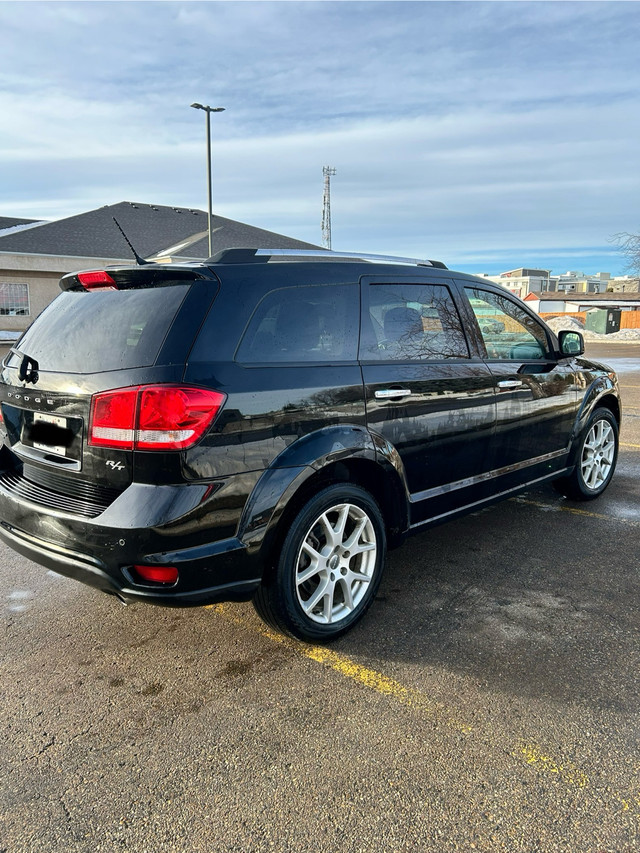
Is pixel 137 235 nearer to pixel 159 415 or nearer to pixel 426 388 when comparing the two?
pixel 426 388

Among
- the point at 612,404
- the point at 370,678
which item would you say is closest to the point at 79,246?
the point at 612,404

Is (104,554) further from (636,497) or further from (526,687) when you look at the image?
(636,497)

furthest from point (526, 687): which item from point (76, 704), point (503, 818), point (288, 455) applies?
point (76, 704)

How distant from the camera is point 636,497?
5.54 meters

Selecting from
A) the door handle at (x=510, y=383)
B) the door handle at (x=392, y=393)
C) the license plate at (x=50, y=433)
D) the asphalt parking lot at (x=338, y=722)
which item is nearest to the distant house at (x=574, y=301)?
the door handle at (x=510, y=383)

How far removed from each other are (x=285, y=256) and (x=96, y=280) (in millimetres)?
911

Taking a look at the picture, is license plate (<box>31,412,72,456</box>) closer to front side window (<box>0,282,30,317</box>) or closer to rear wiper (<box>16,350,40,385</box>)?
rear wiper (<box>16,350,40,385</box>)

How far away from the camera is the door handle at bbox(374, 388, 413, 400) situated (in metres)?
3.30

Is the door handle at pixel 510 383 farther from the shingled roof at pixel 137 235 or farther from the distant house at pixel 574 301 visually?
the distant house at pixel 574 301

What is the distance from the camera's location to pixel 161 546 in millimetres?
2547

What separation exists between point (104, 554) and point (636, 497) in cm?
467

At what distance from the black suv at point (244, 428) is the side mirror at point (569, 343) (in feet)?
3.93

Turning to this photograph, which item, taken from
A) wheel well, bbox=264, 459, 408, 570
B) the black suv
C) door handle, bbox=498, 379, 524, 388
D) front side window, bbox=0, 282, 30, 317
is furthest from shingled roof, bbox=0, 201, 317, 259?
wheel well, bbox=264, 459, 408, 570

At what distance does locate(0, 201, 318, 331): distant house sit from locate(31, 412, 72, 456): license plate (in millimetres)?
29797
